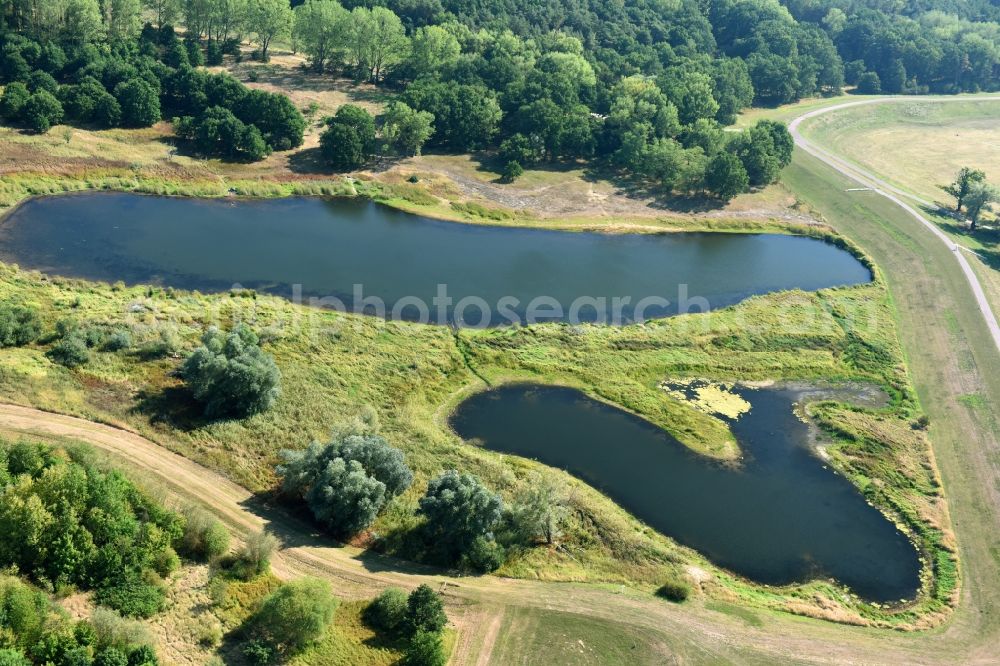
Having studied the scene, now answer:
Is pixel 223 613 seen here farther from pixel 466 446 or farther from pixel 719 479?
pixel 719 479

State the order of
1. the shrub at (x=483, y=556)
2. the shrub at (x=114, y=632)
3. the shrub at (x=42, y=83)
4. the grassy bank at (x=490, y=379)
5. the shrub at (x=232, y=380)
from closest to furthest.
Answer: the shrub at (x=114, y=632)
the shrub at (x=483, y=556)
the grassy bank at (x=490, y=379)
the shrub at (x=232, y=380)
the shrub at (x=42, y=83)

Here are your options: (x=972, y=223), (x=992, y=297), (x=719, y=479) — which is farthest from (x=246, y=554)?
(x=972, y=223)

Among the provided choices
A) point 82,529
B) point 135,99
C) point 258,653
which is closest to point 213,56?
point 135,99

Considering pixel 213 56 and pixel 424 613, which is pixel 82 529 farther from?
pixel 213 56

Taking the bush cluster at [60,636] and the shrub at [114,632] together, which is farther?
the shrub at [114,632]

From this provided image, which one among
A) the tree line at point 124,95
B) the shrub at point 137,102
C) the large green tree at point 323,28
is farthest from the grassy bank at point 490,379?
the large green tree at point 323,28

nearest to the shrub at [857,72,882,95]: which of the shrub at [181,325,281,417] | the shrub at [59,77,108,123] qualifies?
the shrub at [59,77,108,123]

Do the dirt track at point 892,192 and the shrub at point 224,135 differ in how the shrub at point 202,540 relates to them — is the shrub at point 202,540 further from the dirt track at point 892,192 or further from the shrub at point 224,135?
the dirt track at point 892,192
